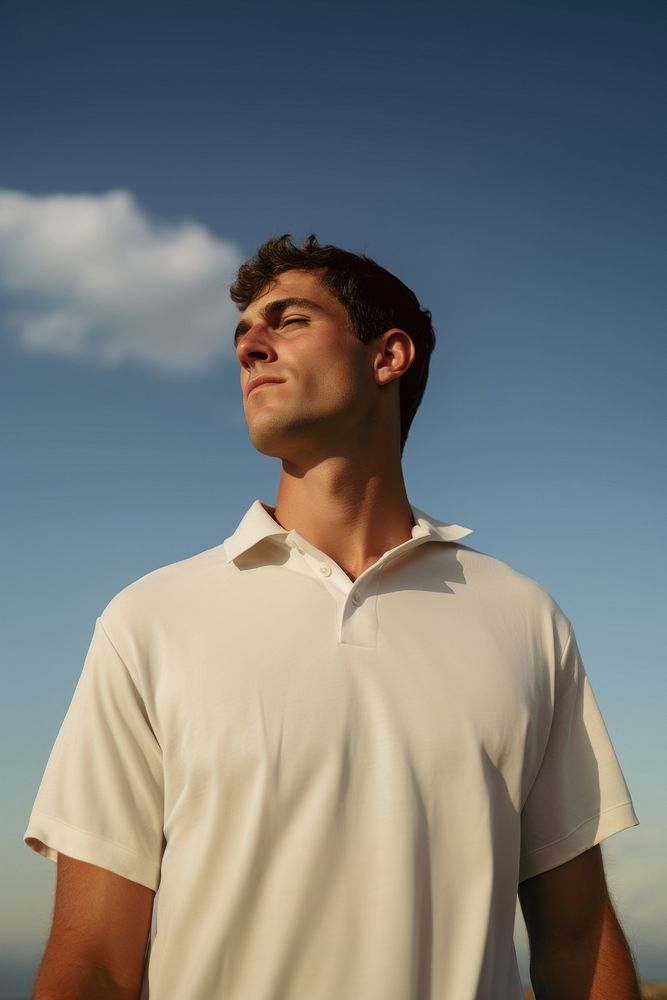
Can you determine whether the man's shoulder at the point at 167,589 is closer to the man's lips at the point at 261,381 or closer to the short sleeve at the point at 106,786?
the short sleeve at the point at 106,786

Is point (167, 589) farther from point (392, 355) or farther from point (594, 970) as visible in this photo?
point (594, 970)

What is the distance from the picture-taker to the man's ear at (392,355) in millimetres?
3215

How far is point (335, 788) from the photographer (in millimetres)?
2352

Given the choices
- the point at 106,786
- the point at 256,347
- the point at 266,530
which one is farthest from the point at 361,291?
the point at 106,786

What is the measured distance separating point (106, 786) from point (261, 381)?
1.26m

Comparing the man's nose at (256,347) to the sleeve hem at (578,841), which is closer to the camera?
the sleeve hem at (578,841)

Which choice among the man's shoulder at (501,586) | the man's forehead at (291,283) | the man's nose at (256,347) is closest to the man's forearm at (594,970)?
the man's shoulder at (501,586)

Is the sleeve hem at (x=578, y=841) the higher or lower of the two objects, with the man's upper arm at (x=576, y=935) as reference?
higher

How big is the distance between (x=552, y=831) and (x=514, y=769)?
1.04ft

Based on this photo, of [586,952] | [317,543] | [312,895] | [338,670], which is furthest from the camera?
[317,543]

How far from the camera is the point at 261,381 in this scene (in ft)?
Result: 9.79

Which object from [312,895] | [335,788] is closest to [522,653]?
[335,788]

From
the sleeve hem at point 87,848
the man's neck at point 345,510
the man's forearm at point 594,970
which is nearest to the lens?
the sleeve hem at point 87,848

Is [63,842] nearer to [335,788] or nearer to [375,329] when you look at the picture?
[335,788]
